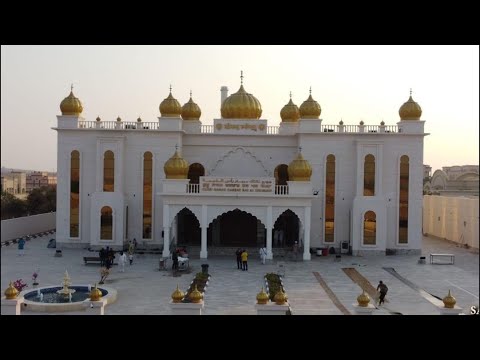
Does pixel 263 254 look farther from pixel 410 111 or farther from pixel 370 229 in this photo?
→ pixel 410 111

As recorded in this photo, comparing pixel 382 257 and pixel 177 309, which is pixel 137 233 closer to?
pixel 382 257

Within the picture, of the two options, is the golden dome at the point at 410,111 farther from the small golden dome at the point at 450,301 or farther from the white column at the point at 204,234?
the small golden dome at the point at 450,301

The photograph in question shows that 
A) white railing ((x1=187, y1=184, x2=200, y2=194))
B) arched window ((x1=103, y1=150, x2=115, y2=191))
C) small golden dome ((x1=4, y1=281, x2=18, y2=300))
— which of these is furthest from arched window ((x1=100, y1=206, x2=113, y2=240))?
small golden dome ((x1=4, y1=281, x2=18, y2=300))

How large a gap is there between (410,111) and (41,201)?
→ 24630 millimetres

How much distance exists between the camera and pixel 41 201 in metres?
37.0

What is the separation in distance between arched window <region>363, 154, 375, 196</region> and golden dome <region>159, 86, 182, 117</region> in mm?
9823

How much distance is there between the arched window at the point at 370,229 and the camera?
26266mm

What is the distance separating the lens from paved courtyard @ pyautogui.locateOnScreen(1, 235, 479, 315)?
51.6 ft

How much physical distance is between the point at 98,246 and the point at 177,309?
16.2 meters

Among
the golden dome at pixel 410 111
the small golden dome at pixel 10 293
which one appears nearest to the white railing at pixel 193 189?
the golden dome at pixel 410 111

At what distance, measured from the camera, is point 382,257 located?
2580 cm

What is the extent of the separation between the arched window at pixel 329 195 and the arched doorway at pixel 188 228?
6.66 m
